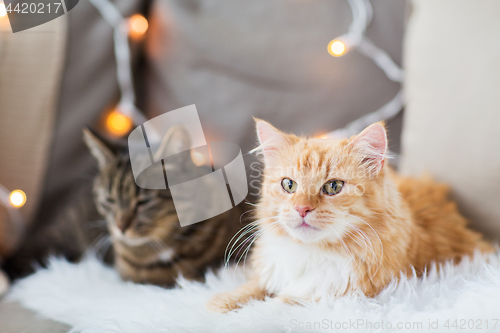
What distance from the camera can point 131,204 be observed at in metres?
0.92

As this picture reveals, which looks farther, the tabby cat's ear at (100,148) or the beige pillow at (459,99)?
the tabby cat's ear at (100,148)

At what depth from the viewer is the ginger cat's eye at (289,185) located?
665 mm

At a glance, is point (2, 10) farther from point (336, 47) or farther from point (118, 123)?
point (336, 47)

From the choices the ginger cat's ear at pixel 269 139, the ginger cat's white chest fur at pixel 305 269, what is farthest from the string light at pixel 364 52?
the ginger cat's white chest fur at pixel 305 269

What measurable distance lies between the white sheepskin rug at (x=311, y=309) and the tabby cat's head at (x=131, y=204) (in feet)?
0.53

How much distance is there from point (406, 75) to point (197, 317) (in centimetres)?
92

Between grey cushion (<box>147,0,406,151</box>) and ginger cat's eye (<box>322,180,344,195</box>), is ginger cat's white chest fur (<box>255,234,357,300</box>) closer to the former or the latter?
ginger cat's eye (<box>322,180,344,195</box>)

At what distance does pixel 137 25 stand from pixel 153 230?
30.1 inches

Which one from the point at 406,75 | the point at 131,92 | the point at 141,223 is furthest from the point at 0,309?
the point at 406,75

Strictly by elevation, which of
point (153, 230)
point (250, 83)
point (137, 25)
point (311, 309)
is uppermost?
point (137, 25)

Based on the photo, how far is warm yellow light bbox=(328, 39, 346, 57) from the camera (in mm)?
1051

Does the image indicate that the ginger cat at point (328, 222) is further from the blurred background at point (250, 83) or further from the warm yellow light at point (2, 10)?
the warm yellow light at point (2, 10)

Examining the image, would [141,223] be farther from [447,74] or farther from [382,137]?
[447,74]

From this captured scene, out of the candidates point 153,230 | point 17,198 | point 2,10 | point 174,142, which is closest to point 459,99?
point 174,142
